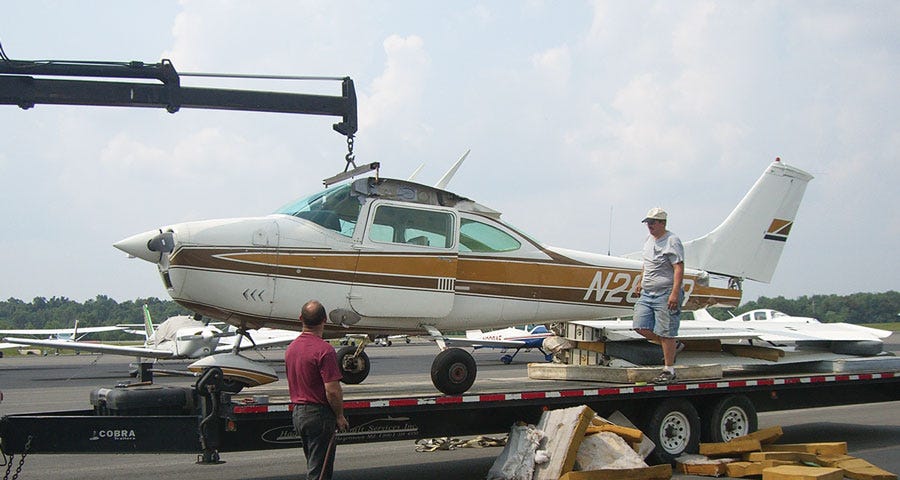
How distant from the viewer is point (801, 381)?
30.3 ft

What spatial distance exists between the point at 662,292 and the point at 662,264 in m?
0.29

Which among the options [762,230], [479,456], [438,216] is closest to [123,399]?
[438,216]

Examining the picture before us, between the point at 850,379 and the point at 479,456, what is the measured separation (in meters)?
4.48

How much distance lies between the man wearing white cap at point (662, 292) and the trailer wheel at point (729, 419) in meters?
0.67

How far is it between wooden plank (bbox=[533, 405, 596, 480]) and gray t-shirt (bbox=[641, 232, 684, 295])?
75.6 inches

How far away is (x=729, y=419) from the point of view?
8.93 meters

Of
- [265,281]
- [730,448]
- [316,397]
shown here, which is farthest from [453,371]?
[730,448]

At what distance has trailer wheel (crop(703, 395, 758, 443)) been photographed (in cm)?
874

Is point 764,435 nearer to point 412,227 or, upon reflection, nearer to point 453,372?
point 453,372

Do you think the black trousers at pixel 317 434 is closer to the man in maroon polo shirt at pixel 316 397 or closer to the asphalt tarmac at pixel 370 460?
the man in maroon polo shirt at pixel 316 397

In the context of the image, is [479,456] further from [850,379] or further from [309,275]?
[850,379]

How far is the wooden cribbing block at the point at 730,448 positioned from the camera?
8422mm

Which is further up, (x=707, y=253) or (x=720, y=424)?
(x=707, y=253)

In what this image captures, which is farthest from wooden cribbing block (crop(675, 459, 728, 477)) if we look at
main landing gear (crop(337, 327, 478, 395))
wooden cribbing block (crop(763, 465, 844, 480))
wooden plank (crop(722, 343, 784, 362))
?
wooden plank (crop(722, 343, 784, 362))
